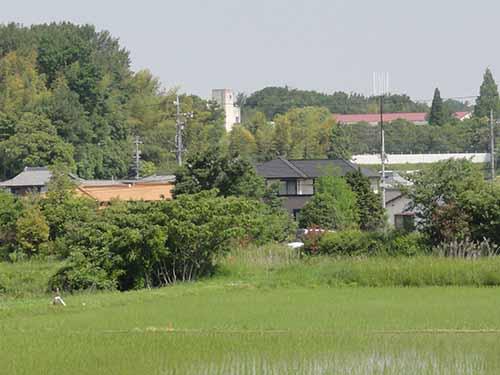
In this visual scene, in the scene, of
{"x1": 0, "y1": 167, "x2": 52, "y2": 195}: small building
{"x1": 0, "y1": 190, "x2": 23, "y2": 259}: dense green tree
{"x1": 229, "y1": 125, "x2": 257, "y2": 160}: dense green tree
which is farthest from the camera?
{"x1": 229, "y1": 125, "x2": 257, "y2": 160}: dense green tree

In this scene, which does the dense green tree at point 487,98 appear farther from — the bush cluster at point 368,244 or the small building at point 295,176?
the bush cluster at point 368,244

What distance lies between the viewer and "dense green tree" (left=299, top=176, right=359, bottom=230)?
3503cm

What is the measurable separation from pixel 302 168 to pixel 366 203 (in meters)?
8.21

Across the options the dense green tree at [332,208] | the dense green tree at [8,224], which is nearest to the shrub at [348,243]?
the dense green tree at [332,208]

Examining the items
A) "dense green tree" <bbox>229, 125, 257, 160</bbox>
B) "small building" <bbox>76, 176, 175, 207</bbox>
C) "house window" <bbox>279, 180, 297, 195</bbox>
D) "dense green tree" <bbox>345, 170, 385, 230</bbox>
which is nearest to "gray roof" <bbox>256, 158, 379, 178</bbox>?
"house window" <bbox>279, 180, 297, 195</bbox>

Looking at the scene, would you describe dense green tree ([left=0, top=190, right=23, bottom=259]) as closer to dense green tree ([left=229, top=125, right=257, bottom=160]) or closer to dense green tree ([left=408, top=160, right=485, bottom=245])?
dense green tree ([left=408, top=160, right=485, bottom=245])

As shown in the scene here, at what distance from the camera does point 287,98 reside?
4240 inches

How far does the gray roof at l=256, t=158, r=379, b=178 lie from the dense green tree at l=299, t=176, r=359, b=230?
622 cm

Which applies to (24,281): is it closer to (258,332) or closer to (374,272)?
(374,272)

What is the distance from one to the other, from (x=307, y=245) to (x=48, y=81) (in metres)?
42.9

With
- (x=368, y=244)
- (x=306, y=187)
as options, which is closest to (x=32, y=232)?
(x=368, y=244)

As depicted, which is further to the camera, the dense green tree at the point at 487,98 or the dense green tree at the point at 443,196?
the dense green tree at the point at 487,98

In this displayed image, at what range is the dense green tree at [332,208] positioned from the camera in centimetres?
3503

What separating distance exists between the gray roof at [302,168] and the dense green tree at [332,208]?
622 centimetres
